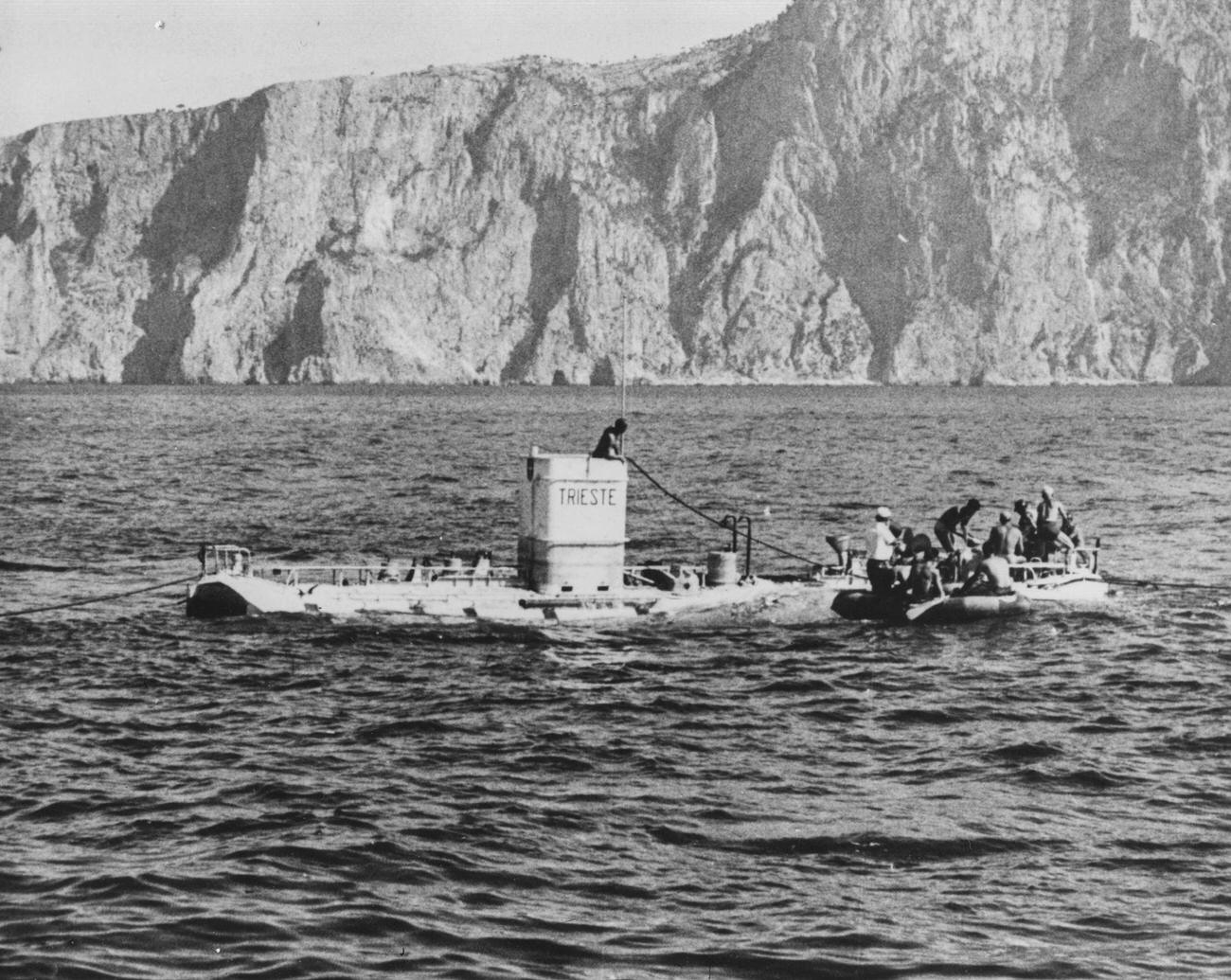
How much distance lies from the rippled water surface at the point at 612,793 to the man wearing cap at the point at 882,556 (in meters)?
1.14

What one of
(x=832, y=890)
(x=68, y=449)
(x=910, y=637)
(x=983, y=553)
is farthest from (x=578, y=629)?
(x=68, y=449)

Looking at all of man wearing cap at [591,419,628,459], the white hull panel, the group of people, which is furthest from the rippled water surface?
man wearing cap at [591,419,628,459]

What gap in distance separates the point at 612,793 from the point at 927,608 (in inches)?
593

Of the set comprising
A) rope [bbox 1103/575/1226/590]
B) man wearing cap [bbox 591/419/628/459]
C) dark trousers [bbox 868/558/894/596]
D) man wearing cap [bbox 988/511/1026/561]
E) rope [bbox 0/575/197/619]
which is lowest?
rope [bbox 0/575/197/619]

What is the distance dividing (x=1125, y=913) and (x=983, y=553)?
63.7 ft

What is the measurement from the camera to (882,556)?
35.5 metres

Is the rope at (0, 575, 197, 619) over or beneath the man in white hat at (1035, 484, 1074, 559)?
beneath

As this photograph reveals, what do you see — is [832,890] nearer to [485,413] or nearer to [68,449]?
[68,449]

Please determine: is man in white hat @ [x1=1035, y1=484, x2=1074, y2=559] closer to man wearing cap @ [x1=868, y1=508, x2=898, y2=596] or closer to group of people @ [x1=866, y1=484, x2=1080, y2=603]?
group of people @ [x1=866, y1=484, x2=1080, y2=603]

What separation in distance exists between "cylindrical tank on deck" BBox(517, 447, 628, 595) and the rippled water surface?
4.95 ft

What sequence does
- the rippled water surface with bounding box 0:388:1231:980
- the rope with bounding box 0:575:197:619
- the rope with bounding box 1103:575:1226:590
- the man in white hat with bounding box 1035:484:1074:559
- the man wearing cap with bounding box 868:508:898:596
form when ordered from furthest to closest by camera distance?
the rope with bounding box 1103:575:1226:590 < the man in white hat with bounding box 1035:484:1074:559 < the man wearing cap with bounding box 868:508:898:596 < the rope with bounding box 0:575:197:619 < the rippled water surface with bounding box 0:388:1231:980

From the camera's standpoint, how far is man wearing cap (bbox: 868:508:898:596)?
35094 mm

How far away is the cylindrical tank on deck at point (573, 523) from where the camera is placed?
3300cm

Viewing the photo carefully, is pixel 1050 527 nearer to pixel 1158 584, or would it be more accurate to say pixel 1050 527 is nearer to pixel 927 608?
pixel 927 608
